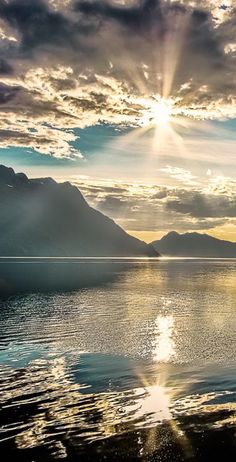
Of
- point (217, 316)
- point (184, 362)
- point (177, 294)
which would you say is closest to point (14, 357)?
point (184, 362)

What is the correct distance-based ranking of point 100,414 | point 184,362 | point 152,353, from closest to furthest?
point 100,414 → point 184,362 → point 152,353

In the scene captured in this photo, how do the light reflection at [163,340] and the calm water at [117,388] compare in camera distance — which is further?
the light reflection at [163,340]

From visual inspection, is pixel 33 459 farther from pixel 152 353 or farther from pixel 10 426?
pixel 152 353

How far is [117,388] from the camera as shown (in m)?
28.9

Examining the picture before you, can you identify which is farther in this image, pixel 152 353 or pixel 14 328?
pixel 14 328

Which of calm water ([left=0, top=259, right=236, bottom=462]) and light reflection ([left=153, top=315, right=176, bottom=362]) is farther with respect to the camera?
light reflection ([left=153, top=315, right=176, bottom=362])

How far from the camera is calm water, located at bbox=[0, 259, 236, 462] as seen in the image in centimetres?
1961

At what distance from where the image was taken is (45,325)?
2253 inches

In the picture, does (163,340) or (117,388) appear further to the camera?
(163,340)

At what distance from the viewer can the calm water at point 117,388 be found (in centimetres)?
1961

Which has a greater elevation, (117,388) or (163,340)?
(117,388)

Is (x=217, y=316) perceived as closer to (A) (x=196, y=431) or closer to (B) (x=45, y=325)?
(B) (x=45, y=325)

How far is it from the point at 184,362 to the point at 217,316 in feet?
104

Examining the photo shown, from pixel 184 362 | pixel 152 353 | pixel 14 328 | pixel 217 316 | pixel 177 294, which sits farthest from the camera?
pixel 177 294
